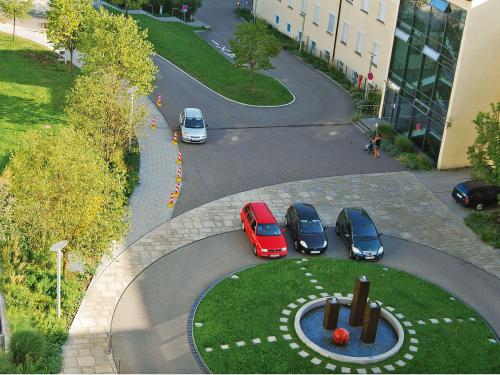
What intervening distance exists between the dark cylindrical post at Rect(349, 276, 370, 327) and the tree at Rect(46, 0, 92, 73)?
30599 millimetres

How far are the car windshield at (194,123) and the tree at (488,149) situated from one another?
15773 mm

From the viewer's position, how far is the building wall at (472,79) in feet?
133

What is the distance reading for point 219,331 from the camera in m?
28.4

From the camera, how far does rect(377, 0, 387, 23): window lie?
52950mm

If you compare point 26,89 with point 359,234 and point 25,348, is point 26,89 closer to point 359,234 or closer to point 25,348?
point 359,234

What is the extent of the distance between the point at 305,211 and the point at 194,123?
12723 millimetres

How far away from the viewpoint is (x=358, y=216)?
35469 mm

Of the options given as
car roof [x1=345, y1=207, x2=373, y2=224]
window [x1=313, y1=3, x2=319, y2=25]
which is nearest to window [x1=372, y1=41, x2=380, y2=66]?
window [x1=313, y1=3, x2=319, y2=25]

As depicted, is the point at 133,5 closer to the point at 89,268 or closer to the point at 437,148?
the point at 437,148

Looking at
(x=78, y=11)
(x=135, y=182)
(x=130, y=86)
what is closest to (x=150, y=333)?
(x=135, y=182)

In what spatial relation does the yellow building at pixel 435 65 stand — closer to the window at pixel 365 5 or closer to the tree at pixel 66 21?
the window at pixel 365 5

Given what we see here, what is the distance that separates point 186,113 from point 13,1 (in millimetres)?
21621

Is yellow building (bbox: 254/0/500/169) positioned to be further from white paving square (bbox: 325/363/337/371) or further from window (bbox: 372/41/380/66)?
white paving square (bbox: 325/363/337/371)

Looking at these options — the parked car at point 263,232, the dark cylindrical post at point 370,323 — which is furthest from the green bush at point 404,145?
the dark cylindrical post at point 370,323
